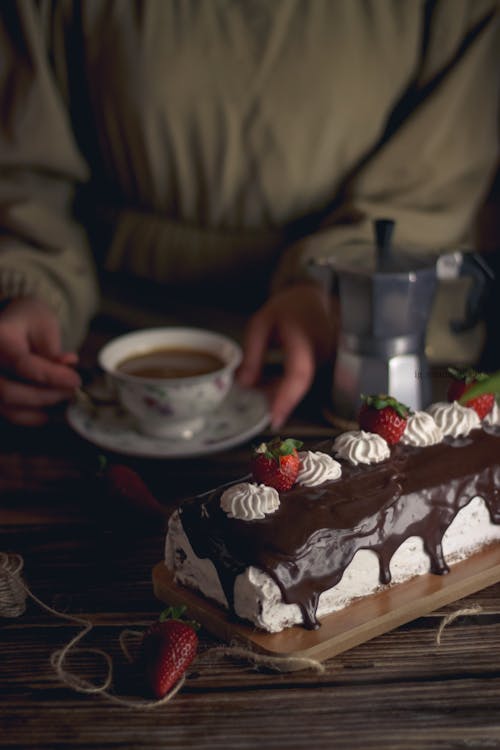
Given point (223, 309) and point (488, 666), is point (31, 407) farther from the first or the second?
point (488, 666)

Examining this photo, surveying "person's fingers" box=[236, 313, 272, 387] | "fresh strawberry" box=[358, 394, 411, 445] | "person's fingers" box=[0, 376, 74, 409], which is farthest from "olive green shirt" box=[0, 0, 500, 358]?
"fresh strawberry" box=[358, 394, 411, 445]

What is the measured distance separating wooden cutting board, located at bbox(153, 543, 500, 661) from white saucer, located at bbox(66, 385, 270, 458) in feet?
1.14

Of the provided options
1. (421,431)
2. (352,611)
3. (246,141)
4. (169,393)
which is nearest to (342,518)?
(352,611)

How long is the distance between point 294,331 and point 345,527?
0.65m

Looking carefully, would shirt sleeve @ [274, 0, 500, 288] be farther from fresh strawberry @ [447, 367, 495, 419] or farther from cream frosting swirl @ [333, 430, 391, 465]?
cream frosting swirl @ [333, 430, 391, 465]

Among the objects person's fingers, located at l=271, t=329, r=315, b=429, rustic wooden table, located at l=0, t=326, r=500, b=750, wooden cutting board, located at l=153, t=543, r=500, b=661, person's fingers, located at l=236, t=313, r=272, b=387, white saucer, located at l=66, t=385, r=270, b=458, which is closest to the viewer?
rustic wooden table, located at l=0, t=326, r=500, b=750

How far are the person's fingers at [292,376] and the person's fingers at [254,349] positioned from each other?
5 cm

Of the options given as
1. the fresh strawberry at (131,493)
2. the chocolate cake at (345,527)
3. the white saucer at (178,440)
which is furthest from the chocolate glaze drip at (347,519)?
the white saucer at (178,440)

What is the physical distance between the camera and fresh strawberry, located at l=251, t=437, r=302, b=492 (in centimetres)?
101

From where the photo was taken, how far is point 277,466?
1009 mm

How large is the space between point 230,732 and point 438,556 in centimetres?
37

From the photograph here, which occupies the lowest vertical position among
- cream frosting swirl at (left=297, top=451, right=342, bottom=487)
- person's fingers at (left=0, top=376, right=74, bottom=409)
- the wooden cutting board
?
person's fingers at (left=0, top=376, right=74, bottom=409)

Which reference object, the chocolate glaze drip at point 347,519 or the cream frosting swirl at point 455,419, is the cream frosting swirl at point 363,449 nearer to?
the chocolate glaze drip at point 347,519

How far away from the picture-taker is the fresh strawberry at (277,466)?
1.01 meters
